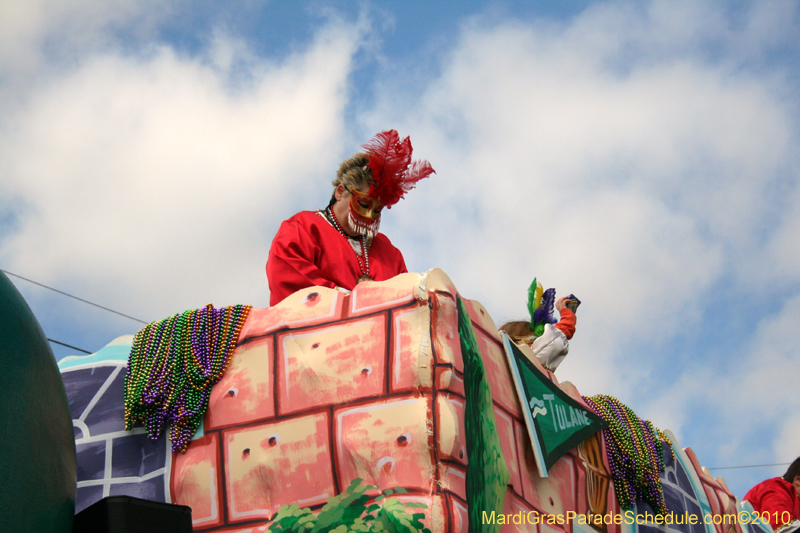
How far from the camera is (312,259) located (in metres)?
3.85

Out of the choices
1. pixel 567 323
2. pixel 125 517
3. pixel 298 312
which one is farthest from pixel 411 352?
pixel 567 323

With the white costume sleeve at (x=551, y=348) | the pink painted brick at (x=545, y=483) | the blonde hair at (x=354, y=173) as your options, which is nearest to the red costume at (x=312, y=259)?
the blonde hair at (x=354, y=173)

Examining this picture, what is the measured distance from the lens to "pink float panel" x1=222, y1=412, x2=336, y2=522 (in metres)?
2.90

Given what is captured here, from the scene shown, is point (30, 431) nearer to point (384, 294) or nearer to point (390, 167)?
point (384, 294)

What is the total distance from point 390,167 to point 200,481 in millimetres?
1968

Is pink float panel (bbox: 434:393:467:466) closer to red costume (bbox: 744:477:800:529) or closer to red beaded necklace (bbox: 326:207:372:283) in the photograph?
red beaded necklace (bbox: 326:207:372:283)

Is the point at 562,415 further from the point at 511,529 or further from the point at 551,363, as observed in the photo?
the point at 511,529

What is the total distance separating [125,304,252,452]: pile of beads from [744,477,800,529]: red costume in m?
4.67

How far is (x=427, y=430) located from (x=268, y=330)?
90 cm

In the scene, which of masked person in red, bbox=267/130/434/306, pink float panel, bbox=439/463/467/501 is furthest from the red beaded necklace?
pink float panel, bbox=439/463/467/501

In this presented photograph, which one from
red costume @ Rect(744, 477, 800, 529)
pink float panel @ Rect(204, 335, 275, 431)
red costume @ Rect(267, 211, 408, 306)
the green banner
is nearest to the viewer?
pink float panel @ Rect(204, 335, 275, 431)

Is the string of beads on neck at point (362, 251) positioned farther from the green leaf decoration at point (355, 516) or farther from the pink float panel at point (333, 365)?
the green leaf decoration at point (355, 516)

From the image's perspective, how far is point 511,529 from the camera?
3.06m

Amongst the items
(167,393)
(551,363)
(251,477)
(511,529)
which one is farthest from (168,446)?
(551,363)
